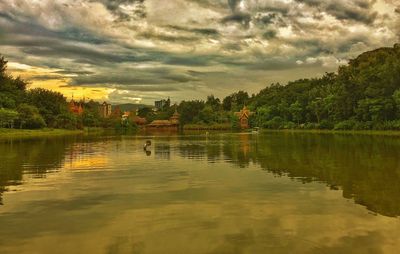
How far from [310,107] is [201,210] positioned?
8593 cm

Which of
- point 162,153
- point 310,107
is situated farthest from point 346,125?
point 162,153

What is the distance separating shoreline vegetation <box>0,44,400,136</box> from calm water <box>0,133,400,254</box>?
4980cm

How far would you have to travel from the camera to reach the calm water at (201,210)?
8.69 m

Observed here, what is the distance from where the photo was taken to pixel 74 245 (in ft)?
28.2

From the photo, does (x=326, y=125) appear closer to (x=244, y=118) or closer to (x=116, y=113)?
(x=244, y=118)

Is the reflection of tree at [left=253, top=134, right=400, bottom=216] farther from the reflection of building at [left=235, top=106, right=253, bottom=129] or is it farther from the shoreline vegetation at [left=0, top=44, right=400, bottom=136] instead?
the reflection of building at [left=235, top=106, right=253, bottom=129]

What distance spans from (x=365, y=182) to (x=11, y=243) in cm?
1289

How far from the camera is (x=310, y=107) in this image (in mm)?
93750

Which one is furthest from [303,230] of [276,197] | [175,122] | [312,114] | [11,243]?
[175,122]

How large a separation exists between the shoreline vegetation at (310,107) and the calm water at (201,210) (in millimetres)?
49796

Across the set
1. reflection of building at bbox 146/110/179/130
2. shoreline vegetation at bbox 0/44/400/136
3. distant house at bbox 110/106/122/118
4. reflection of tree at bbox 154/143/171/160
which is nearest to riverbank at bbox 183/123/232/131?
shoreline vegetation at bbox 0/44/400/136

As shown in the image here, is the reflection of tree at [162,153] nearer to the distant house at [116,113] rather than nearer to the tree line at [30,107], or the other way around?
the tree line at [30,107]

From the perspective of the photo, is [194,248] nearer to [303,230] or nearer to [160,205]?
[303,230]

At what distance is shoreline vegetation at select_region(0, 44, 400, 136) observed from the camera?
68.1 m
